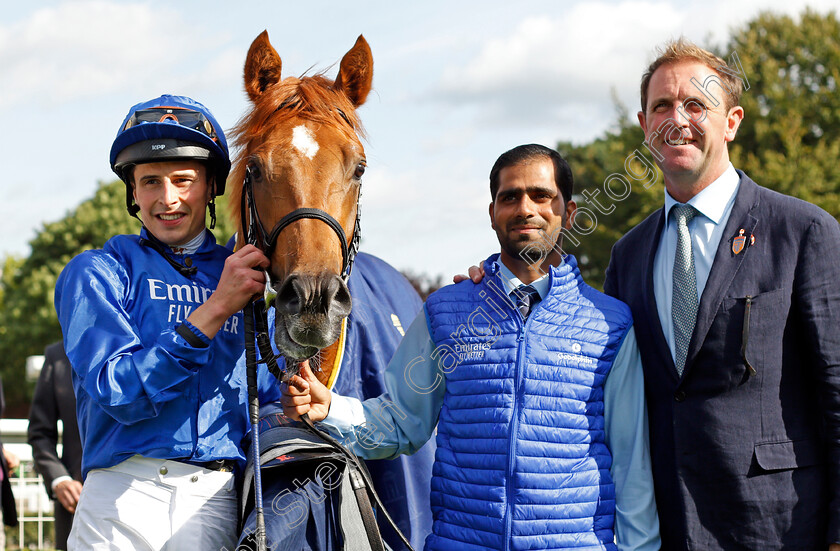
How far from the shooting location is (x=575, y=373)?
96.9 inches

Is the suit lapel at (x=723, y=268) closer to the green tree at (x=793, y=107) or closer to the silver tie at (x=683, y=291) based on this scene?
the silver tie at (x=683, y=291)

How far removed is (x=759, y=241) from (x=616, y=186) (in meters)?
15.7

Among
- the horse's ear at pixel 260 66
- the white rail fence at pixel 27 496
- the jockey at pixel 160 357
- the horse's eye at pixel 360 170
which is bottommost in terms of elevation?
the white rail fence at pixel 27 496

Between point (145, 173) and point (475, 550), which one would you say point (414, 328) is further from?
point (145, 173)

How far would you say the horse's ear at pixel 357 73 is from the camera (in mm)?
2881

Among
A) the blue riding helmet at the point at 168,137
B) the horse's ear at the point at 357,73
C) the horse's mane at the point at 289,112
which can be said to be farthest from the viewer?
the horse's ear at the point at 357,73

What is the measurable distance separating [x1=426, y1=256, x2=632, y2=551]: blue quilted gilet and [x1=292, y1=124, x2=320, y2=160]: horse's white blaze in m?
0.72

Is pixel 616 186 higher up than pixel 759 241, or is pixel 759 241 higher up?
pixel 616 186

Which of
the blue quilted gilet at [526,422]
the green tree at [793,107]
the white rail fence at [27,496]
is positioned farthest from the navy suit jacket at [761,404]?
the green tree at [793,107]

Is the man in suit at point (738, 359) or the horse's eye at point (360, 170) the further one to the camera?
the horse's eye at point (360, 170)

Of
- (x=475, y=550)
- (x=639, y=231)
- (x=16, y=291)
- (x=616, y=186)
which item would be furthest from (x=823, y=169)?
(x=16, y=291)

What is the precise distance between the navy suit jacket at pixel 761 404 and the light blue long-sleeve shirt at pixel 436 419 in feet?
0.36

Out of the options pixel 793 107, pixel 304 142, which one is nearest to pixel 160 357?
pixel 304 142

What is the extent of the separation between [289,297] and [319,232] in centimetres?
24
